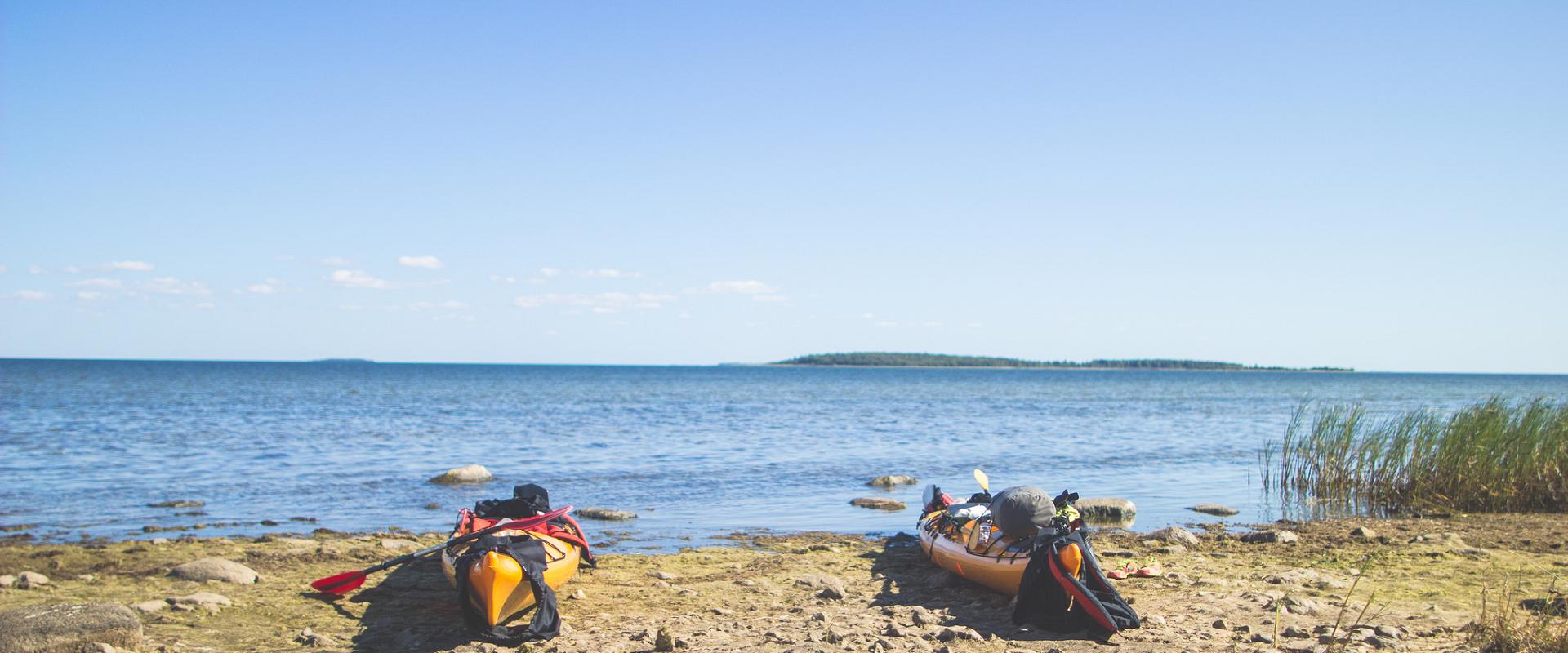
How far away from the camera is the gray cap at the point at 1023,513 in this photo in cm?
935

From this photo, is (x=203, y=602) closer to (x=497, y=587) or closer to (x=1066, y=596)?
(x=497, y=587)

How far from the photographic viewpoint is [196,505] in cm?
1636

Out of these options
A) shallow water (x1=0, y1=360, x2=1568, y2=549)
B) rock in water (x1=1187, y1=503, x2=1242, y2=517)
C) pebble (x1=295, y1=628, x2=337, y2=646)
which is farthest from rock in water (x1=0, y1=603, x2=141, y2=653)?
rock in water (x1=1187, y1=503, x2=1242, y2=517)

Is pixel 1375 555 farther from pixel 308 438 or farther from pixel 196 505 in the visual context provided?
pixel 308 438

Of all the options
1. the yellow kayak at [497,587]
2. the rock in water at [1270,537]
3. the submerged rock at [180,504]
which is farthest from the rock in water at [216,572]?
the rock in water at [1270,537]

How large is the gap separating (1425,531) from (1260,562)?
11.4 ft

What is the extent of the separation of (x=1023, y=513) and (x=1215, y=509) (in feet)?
26.7

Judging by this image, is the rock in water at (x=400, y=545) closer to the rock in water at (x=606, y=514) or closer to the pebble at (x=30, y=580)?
the rock in water at (x=606, y=514)

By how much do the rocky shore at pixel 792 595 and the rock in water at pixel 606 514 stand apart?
264 cm

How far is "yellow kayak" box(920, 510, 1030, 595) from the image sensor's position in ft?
30.3

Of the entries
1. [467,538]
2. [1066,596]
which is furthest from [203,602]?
[1066,596]

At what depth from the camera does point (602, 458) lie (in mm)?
24266

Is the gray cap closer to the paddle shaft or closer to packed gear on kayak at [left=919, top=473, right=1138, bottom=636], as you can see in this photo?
packed gear on kayak at [left=919, top=473, right=1138, bottom=636]

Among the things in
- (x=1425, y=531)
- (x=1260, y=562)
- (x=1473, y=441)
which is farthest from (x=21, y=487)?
(x=1473, y=441)
